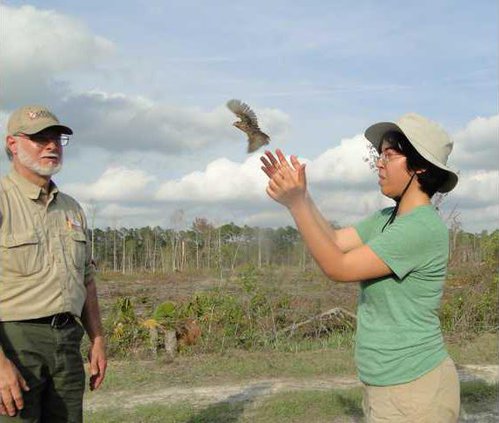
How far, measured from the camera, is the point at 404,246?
7.75 ft

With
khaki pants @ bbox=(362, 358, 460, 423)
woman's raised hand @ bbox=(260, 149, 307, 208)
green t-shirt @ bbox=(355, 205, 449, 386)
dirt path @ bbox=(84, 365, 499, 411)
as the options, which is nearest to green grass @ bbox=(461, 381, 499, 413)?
dirt path @ bbox=(84, 365, 499, 411)

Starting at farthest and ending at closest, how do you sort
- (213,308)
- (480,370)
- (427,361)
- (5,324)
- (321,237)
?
(213,308)
(480,370)
(5,324)
(427,361)
(321,237)

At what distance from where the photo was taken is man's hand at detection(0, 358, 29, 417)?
280 cm

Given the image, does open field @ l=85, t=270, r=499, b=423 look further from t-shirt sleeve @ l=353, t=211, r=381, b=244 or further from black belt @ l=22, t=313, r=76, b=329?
t-shirt sleeve @ l=353, t=211, r=381, b=244

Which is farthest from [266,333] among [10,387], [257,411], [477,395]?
[10,387]

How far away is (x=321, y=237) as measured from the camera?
227 cm

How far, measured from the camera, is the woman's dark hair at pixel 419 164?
8.12ft

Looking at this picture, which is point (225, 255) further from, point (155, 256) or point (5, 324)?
point (155, 256)

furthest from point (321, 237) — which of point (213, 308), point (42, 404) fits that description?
point (213, 308)

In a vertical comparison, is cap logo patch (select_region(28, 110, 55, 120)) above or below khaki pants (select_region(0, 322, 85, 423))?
above

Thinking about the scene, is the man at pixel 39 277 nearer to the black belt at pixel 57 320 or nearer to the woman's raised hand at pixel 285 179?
→ the black belt at pixel 57 320

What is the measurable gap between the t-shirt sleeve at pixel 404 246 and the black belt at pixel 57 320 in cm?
163

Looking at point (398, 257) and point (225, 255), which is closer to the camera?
point (398, 257)

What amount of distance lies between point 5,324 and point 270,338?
7753mm
